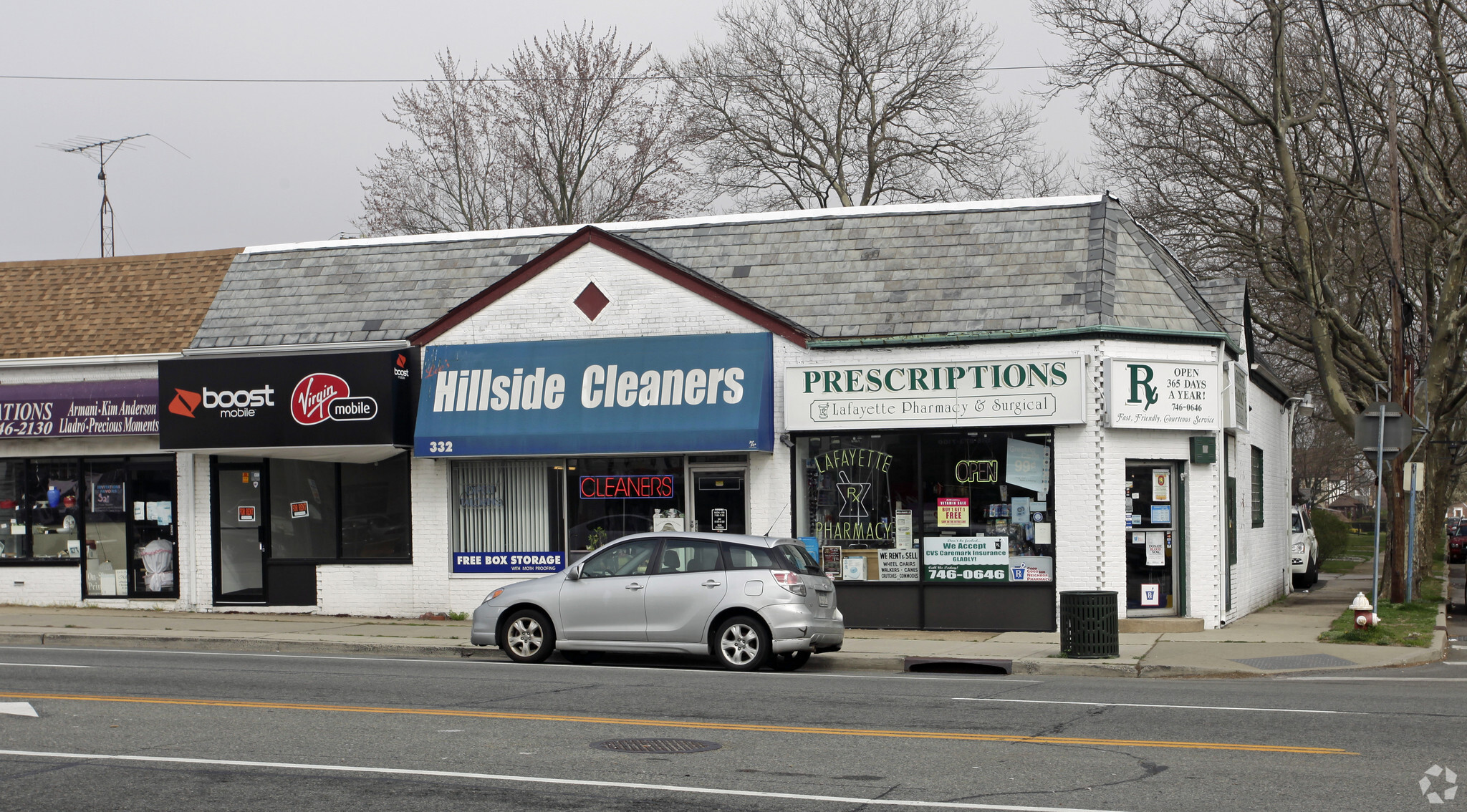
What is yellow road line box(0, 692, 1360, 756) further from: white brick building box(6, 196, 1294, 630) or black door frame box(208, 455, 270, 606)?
black door frame box(208, 455, 270, 606)

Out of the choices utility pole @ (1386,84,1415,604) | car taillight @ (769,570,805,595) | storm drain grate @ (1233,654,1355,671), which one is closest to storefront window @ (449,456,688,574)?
car taillight @ (769,570,805,595)

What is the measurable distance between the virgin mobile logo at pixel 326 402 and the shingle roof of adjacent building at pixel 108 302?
2756 mm

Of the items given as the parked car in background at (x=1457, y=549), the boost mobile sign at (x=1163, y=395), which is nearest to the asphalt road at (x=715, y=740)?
the boost mobile sign at (x=1163, y=395)

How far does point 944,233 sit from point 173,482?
1225 cm

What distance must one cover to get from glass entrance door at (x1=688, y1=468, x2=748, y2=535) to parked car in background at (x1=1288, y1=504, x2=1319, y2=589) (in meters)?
15.3

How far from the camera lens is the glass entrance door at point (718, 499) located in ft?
61.6

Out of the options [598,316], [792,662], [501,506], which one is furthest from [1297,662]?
[501,506]

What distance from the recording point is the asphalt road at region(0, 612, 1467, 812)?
7648mm

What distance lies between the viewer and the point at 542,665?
14.8 meters

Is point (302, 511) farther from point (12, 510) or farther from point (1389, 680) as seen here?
point (1389, 680)

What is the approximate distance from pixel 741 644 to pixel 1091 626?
392 centimetres

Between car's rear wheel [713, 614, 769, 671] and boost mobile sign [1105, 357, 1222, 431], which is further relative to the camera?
boost mobile sign [1105, 357, 1222, 431]

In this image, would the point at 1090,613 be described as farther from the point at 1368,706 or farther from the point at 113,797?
the point at 113,797

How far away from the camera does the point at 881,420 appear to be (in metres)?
17.7
